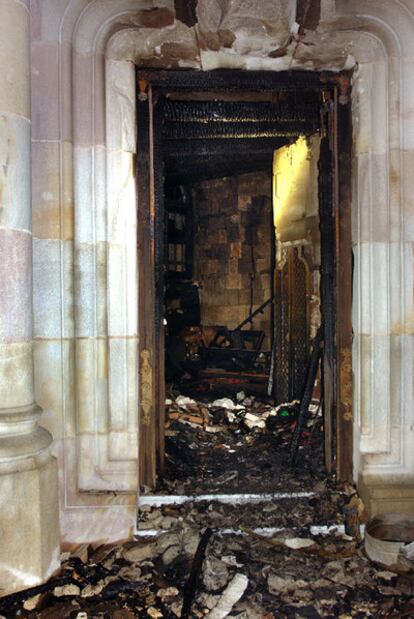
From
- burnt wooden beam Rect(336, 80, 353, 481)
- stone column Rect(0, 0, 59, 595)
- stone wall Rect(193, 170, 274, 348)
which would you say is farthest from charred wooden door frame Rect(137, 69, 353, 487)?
stone wall Rect(193, 170, 274, 348)

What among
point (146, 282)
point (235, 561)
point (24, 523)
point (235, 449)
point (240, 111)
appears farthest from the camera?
point (235, 449)

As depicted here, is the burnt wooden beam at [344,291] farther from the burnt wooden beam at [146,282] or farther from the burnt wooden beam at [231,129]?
the burnt wooden beam at [146,282]

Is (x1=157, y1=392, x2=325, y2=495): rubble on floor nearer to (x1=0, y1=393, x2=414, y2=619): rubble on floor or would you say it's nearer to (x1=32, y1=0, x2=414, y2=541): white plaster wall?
(x1=0, y1=393, x2=414, y2=619): rubble on floor

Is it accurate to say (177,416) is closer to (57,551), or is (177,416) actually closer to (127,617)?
(57,551)

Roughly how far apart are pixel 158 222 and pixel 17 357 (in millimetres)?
1329

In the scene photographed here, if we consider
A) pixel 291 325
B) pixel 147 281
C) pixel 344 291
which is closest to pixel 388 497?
pixel 344 291

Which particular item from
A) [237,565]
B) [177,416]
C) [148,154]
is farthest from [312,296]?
[237,565]

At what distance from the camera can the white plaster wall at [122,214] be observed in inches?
119

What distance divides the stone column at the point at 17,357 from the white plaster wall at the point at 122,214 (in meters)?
0.32

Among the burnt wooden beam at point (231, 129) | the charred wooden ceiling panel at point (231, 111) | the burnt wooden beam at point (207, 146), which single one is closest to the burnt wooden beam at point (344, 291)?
the charred wooden ceiling panel at point (231, 111)

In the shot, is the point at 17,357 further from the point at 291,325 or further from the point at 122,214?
the point at 291,325

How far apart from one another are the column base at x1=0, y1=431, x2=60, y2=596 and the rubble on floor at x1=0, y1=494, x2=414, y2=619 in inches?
3.4

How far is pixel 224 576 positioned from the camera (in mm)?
2676

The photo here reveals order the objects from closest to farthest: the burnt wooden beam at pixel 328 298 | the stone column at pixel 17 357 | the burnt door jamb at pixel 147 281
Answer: the stone column at pixel 17 357 < the burnt door jamb at pixel 147 281 < the burnt wooden beam at pixel 328 298
